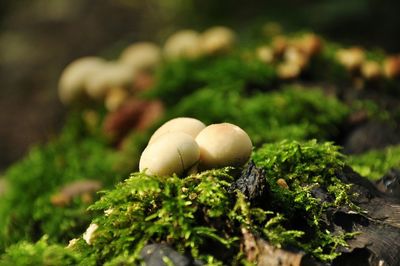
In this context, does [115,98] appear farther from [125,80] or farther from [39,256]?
[39,256]

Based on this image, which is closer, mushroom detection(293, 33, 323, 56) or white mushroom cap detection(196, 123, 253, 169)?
white mushroom cap detection(196, 123, 253, 169)

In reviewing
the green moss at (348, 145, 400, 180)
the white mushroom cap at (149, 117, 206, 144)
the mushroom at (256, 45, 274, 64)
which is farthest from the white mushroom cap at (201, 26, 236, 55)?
the white mushroom cap at (149, 117, 206, 144)

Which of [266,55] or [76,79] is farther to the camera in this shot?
[76,79]

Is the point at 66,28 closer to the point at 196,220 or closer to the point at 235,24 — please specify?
the point at 235,24

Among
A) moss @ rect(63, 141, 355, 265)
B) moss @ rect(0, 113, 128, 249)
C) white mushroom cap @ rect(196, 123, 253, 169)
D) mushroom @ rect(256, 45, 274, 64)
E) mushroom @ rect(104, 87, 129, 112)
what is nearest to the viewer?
moss @ rect(63, 141, 355, 265)

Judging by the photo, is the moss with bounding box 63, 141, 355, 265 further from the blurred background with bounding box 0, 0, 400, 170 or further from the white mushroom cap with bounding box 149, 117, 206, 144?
the blurred background with bounding box 0, 0, 400, 170

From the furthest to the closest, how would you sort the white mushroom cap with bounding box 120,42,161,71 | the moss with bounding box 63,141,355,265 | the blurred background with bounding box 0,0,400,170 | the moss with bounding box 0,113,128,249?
the blurred background with bounding box 0,0,400,170, the white mushroom cap with bounding box 120,42,161,71, the moss with bounding box 0,113,128,249, the moss with bounding box 63,141,355,265

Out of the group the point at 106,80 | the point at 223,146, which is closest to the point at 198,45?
the point at 106,80
